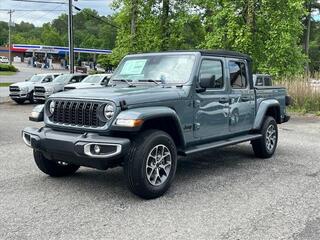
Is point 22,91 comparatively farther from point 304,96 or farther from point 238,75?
point 238,75

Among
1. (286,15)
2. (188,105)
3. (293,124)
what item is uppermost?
(286,15)

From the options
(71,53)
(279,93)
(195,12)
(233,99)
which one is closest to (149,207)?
(233,99)

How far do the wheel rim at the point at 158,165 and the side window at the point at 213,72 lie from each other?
53.7 inches

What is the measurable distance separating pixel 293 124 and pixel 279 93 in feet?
19.6

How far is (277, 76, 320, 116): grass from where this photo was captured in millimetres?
17605

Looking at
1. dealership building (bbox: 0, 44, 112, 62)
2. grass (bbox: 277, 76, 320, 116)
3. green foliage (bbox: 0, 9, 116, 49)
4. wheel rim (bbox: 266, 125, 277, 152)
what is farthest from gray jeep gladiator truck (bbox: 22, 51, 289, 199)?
green foliage (bbox: 0, 9, 116, 49)

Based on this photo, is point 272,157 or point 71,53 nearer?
point 272,157

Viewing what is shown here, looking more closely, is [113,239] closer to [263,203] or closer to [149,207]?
[149,207]

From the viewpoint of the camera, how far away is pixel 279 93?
29.5 feet

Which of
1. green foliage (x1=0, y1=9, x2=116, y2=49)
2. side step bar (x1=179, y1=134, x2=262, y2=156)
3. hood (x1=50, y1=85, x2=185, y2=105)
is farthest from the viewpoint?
green foliage (x1=0, y1=9, x2=116, y2=49)

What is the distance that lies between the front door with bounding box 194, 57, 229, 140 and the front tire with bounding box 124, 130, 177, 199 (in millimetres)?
802

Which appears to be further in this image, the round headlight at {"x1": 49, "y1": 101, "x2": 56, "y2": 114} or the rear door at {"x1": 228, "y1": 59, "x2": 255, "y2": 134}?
the rear door at {"x1": 228, "y1": 59, "x2": 255, "y2": 134}

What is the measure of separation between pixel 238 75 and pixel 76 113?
323 centimetres

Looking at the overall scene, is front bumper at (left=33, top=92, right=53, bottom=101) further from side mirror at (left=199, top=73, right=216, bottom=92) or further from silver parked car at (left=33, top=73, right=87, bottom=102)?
side mirror at (left=199, top=73, right=216, bottom=92)
